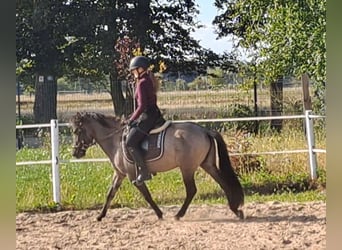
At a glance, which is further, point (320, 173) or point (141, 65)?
point (320, 173)

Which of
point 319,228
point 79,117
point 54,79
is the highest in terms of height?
point 54,79

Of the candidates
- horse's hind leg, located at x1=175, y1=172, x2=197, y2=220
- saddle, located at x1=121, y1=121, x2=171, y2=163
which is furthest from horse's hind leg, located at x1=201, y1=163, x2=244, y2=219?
saddle, located at x1=121, y1=121, x2=171, y2=163

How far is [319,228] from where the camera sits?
162 inches

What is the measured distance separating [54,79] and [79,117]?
0.30 meters

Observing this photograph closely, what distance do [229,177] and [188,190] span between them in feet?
0.94

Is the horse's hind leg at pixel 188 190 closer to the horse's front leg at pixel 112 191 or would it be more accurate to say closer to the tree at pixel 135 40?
the horse's front leg at pixel 112 191

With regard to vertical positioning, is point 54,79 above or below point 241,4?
below

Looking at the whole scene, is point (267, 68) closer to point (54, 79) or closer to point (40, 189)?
point (54, 79)

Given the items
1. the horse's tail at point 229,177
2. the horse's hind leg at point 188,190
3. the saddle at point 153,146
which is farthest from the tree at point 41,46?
the horse's tail at point 229,177

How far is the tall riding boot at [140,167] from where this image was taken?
13.5ft

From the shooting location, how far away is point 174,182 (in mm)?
4152

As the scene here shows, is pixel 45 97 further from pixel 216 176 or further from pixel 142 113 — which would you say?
pixel 216 176
